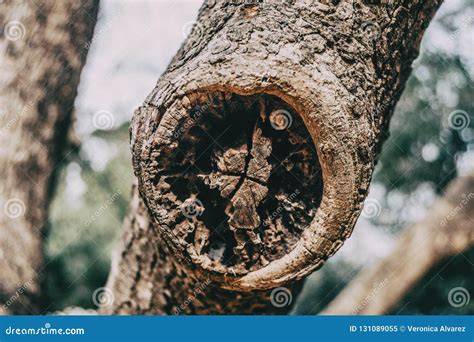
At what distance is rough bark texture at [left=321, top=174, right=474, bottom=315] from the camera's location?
2553mm

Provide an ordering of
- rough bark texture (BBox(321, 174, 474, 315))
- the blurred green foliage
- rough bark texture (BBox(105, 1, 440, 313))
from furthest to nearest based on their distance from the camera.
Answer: the blurred green foliage, rough bark texture (BBox(321, 174, 474, 315)), rough bark texture (BBox(105, 1, 440, 313))

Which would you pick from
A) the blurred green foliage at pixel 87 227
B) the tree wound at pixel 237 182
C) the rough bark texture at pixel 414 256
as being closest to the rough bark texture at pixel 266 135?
the tree wound at pixel 237 182

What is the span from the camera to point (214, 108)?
107 cm

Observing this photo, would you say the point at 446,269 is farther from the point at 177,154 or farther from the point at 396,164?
the point at 177,154

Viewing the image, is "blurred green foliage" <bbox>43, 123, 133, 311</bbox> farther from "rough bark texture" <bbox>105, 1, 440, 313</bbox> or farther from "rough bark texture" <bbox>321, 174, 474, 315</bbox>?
"rough bark texture" <bbox>105, 1, 440, 313</bbox>

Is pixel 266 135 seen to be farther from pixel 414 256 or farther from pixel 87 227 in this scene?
pixel 87 227

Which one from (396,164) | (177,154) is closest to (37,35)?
(177,154)

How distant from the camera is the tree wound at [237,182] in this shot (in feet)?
3.54

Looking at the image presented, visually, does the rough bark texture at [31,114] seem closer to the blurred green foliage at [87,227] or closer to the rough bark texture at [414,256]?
the rough bark texture at [414,256]

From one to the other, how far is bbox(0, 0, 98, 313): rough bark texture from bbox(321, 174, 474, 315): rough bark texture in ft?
5.30

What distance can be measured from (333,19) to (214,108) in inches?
14.1

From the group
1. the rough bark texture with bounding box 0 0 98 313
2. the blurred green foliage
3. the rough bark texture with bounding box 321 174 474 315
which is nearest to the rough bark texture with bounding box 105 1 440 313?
the rough bark texture with bounding box 0 0 98 313

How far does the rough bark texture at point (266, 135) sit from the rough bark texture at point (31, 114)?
3.38 feet

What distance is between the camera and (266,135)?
110 cm
